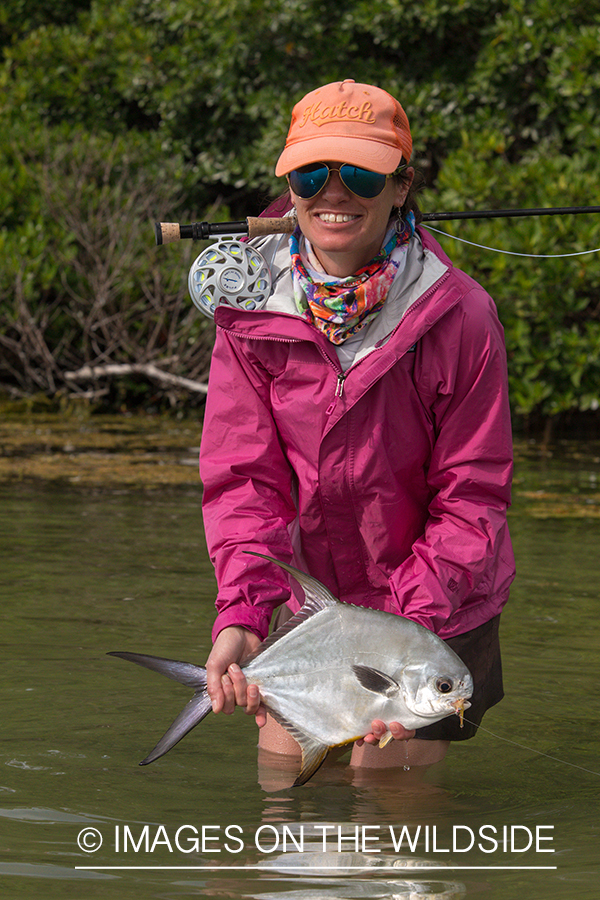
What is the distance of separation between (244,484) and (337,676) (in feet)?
2.31

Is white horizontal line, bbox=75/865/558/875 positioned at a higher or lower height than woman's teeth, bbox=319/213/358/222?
lower

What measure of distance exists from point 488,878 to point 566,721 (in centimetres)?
148

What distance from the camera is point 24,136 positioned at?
13.2 m

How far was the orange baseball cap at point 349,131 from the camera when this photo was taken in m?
3.33

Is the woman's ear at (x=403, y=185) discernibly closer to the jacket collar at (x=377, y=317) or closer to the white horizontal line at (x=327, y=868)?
the jacket collar at (x=377, y=317)

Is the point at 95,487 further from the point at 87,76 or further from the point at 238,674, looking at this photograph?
the point at 87,76

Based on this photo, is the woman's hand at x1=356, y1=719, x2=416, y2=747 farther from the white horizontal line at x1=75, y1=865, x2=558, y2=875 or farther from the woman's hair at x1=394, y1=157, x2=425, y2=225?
the woman's hair at x1=394, y1=157, x2=425, y2=225

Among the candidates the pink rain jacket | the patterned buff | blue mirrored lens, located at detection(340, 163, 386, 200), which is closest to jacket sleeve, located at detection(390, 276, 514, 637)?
the pink rain jacket

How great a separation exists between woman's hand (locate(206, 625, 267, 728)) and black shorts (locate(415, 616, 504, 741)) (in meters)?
0.68

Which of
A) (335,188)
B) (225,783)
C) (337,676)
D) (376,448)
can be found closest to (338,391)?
(376,448)

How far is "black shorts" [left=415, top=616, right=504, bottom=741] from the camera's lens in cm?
364

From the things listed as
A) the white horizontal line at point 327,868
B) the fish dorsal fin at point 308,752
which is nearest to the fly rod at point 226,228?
the fish dorsal fin at point 308,752

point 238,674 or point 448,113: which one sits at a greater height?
point 448,113

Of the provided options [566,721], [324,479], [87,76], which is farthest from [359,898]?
[87,76]
